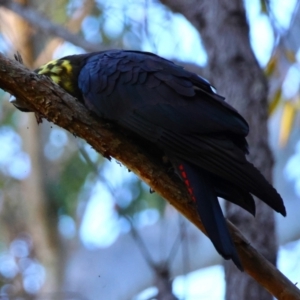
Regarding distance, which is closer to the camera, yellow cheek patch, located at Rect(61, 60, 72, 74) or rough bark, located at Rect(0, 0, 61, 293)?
yellow cheek patch, located at Rect(61, 60, 72, 74)

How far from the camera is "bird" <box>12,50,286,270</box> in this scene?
2234mm

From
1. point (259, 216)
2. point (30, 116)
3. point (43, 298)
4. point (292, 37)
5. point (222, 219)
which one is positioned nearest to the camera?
point (222, 219)

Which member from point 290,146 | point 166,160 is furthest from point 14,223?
point 166,160

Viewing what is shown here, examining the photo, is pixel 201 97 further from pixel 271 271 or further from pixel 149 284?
pixel 149 284

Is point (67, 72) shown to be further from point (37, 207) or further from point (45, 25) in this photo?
point (37, 207)

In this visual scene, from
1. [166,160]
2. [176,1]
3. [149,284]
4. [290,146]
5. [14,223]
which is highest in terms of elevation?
[14,223]

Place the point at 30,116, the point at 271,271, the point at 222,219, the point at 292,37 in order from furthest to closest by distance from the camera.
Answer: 1. the point at 30,116
2. the point at 292,37
3. the point at 271,271
4. the point at 222,219

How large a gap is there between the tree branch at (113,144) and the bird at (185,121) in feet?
0.19

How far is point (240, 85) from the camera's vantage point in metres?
3.71

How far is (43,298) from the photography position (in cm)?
535

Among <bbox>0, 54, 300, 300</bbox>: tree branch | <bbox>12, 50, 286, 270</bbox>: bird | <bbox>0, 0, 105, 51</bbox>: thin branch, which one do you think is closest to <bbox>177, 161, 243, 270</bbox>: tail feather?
<bbox>12, 50, 286, 270</bbox>: bird

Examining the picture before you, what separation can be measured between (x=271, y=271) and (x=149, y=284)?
3.34m

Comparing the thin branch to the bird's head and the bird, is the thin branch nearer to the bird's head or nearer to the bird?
the bird's head

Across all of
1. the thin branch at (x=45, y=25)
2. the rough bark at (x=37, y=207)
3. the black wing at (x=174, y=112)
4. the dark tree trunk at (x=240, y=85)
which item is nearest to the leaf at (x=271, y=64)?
the dark tree trunk at (x=240, y=85)
